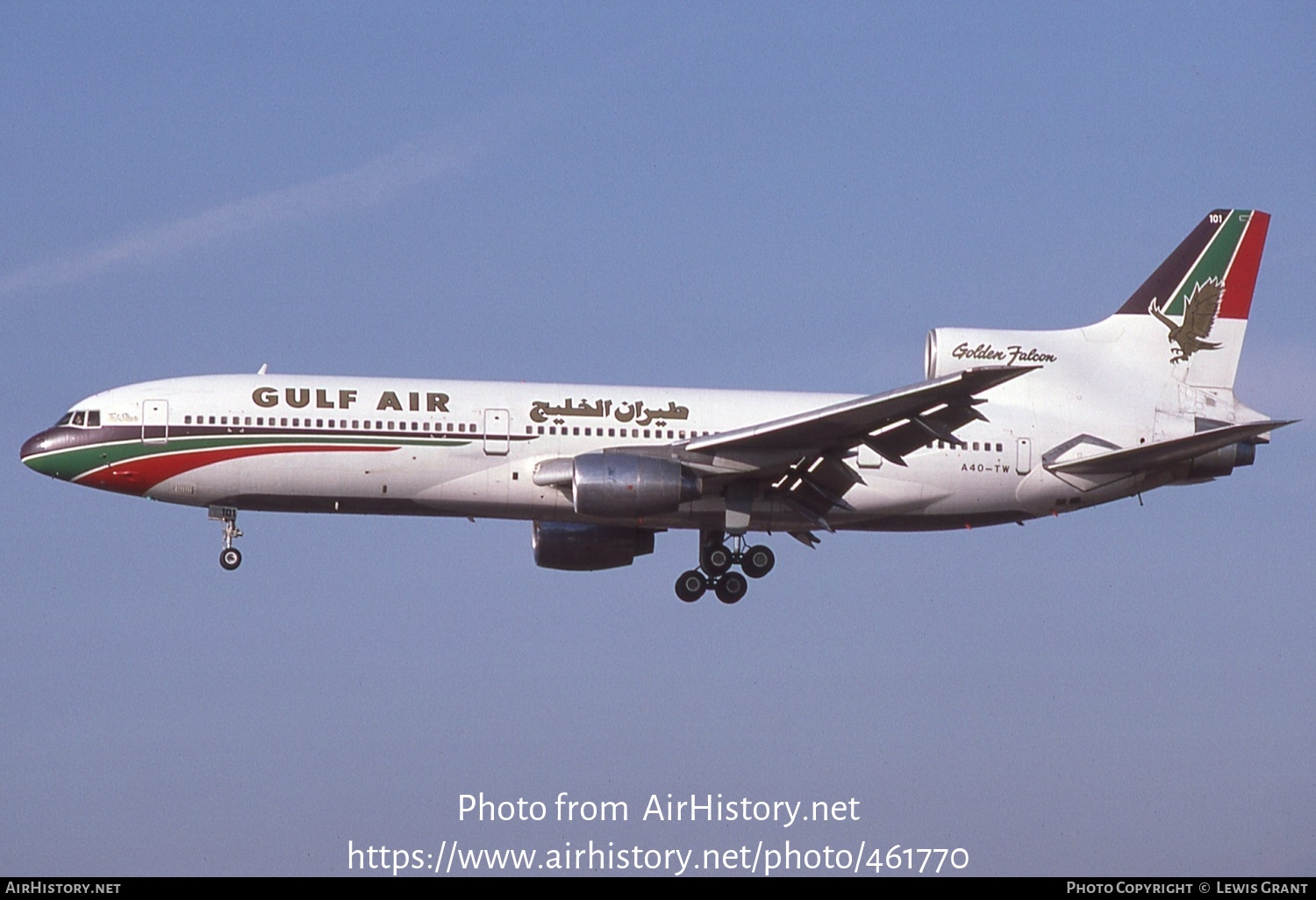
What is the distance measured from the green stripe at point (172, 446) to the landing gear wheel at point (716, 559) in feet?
22.1

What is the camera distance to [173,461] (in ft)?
142

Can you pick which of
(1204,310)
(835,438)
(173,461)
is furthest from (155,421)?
(1204,310)

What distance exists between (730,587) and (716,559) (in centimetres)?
76

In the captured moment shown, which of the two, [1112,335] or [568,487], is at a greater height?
[1112,335]

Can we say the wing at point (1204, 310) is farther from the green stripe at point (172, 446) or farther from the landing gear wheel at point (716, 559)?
the green stripe at point (172, 446)

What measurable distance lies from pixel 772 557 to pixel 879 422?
5.86 meters

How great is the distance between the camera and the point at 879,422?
42188 mm

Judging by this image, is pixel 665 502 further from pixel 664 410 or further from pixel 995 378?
pixel 995 378

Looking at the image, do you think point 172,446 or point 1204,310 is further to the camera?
point 1204,310

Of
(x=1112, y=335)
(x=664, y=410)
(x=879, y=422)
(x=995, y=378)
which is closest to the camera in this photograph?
(x=995, y=378)

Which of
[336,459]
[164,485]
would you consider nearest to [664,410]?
[336,459]

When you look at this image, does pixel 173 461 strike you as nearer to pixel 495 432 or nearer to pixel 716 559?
pixel 495 432

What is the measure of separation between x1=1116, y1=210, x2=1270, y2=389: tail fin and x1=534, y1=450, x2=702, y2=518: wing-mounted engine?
13434mm

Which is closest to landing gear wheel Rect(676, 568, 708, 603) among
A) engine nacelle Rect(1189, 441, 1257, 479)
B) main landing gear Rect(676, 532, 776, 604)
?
main landing gear Rect(676, 532, 776, 604)
